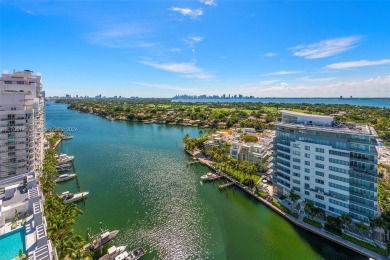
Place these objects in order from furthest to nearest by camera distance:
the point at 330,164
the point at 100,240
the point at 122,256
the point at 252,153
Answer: the point at 252,153, the point at 330,164, the point at 100,240, the point at 122,256

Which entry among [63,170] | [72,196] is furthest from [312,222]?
[63,170]

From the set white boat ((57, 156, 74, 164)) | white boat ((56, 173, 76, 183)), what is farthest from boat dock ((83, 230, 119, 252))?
white boat ((57, 156, 74, 164))

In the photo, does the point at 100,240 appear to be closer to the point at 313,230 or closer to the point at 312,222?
the point at 313,230

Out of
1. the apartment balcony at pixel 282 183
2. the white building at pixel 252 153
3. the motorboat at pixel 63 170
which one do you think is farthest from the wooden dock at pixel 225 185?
the motorboat at pixel 63 170

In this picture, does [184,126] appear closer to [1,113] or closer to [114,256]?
[1,113]

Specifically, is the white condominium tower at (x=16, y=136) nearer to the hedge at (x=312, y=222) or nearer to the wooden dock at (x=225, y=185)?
the wooden dock at (x=225, y=185)

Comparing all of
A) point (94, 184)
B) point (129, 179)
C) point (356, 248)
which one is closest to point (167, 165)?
point (129, 179)

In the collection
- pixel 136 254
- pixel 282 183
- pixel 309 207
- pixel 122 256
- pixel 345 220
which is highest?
pixel 282 183

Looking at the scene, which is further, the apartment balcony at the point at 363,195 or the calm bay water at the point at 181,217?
the calm bay water at the point at 181,217
